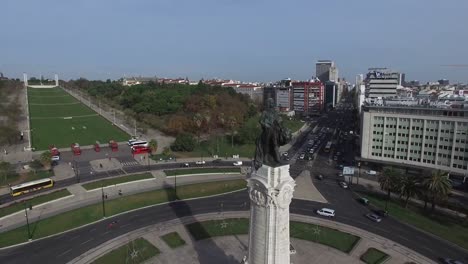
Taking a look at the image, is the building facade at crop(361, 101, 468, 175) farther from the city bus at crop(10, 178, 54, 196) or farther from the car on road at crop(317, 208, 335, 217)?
the city bus at crop(10, 178, 54, 196)

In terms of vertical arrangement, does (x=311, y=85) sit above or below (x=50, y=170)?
above

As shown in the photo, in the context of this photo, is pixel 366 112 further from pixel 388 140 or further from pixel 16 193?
pixel 16 193

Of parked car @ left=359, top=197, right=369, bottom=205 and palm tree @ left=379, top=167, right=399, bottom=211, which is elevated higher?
palm tree @ left=379, top=167, right=399, bottom=211

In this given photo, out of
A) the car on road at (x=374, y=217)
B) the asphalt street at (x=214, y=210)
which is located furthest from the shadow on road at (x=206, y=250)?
the car on road at (x=374, y=217)

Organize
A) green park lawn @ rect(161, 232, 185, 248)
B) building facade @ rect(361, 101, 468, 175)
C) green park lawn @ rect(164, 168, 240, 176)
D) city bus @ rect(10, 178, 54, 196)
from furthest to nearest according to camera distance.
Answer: green park lawn @ rect(164, 168, 240, 176) → building facade @ rect(361, 101, 468, 175) → city bus @ rect(10, 178, 54, 196) → green park lawn @ rect(161, 232, 185, 248)

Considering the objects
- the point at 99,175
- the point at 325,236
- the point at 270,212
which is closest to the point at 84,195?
the point at 99,175

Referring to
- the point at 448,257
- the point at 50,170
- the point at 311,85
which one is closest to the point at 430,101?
the point at 448,257

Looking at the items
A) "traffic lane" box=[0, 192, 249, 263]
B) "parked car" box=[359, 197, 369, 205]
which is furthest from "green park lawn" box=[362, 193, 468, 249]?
"traffic lane" box=[0, 192, 249, 263]
